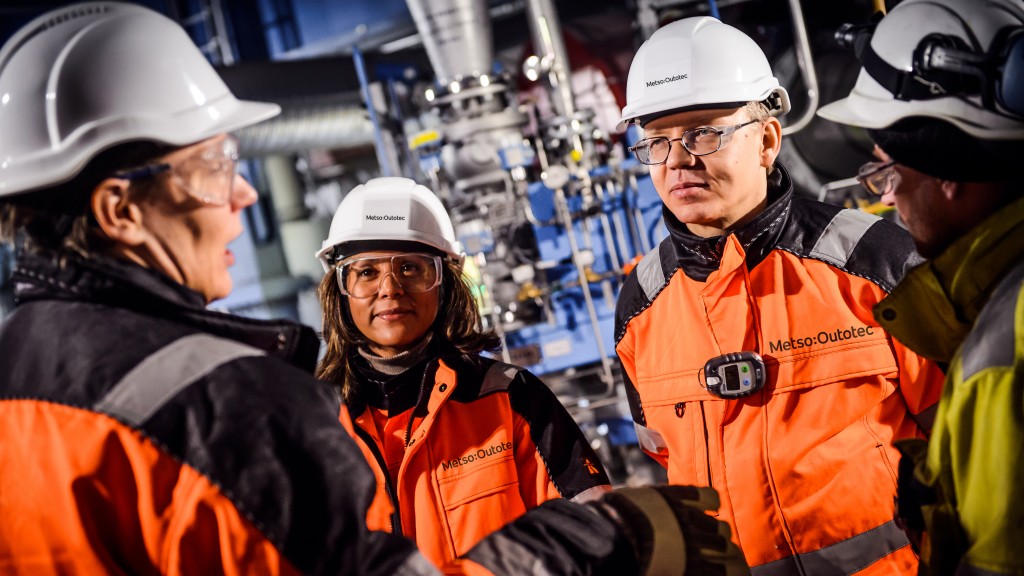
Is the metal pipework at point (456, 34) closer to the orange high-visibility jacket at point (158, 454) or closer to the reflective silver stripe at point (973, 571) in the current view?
the orange high-visibility jacket at point (158, 454)

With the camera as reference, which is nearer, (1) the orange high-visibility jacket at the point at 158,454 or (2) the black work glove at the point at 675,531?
(1) the orange high-visibility jacket at the point at 158,454

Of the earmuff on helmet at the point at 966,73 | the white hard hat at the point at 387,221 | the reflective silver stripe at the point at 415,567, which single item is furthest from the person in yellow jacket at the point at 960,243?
the white hard hat at the point at 387,221

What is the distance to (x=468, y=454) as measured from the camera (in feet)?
7.94

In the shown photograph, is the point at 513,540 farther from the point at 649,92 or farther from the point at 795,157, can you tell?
the point at 795,157

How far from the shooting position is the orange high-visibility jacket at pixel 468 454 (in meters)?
2.36

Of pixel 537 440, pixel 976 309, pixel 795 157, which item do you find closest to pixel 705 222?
pixel 537 440

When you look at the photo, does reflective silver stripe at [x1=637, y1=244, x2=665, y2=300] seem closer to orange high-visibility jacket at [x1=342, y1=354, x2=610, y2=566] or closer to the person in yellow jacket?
orange high-visibility jacket at [x1=342, y1=354, x2=610, y2=566]

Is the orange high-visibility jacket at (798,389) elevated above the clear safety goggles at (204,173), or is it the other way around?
the clear safety goggles at (204,173)

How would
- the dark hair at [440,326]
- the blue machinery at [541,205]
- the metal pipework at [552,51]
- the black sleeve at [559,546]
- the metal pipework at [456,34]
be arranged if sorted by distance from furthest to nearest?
the metal pipework at [456,34] < the metal pipework at [552,51] < the blue machinery at [541,205] < the dark hair at [440,326] < the black sleeve at [559,546]

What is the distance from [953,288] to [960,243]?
0.08m

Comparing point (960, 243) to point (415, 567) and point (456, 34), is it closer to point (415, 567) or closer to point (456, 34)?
point (415, 567)

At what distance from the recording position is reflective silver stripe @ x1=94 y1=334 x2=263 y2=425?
1260 millimetres

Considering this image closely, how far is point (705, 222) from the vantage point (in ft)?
7.89

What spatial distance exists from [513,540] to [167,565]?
61 cm
